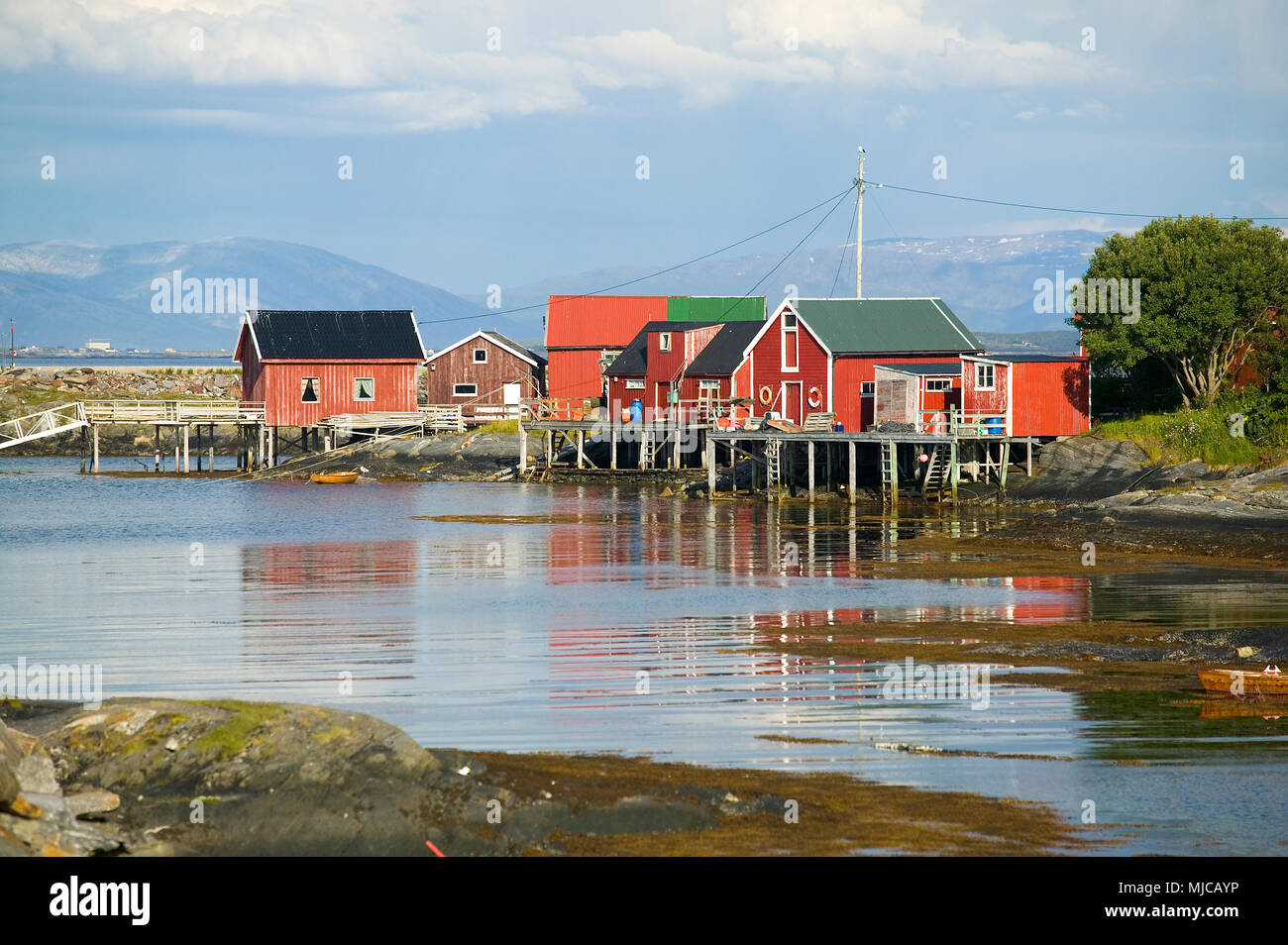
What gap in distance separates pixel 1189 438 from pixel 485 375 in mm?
39702

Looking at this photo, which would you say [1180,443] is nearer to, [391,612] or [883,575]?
[883,575]

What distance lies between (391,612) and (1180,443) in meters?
28.0

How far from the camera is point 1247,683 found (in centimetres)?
1734

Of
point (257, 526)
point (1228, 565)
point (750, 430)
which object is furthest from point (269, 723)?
point (750, 430)

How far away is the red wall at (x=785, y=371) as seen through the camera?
53.8m

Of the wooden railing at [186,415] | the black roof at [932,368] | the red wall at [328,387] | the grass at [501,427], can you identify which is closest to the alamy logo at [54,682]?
the black roof at [932,368]

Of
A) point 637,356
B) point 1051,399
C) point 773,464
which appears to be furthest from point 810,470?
point 637,356

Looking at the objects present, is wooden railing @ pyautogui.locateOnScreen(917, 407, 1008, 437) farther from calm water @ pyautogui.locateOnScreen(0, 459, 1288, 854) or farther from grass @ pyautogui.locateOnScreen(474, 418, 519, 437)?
grass @ pyautogui.locateOnScreen(474, 418, 519, 437)

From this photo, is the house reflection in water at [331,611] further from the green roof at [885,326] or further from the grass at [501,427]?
the grass at [501,427]

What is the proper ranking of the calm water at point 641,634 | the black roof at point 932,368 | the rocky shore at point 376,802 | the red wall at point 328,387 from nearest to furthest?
1. the rocky shore at point 376,802
2. the calm water at point 641,634
3. the black roof at point 932,368
4. the red wall at point 328,387

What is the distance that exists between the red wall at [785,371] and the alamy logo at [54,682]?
3713cm
